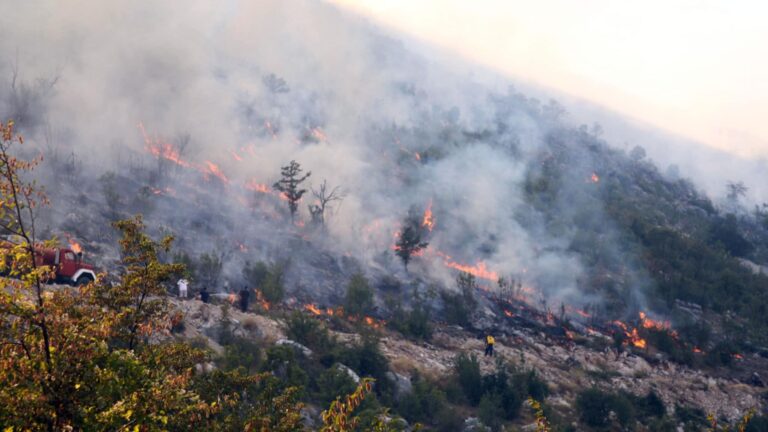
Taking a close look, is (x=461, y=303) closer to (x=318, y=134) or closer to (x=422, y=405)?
(x=422, y=405)

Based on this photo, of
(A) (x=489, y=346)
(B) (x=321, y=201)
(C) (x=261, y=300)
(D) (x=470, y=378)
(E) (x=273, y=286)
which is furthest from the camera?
(B) (x=321, y=201)

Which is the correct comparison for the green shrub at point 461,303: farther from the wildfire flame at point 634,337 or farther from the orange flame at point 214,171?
the orange flame at point 214,171

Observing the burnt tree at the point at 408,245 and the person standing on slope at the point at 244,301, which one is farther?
the burnt tree at the point at 408,245

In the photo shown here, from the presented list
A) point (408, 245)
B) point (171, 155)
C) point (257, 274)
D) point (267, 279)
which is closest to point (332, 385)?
point (267, 279)

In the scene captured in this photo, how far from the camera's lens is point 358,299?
26.4 m

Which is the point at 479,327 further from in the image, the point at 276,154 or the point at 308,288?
the point at 276,154

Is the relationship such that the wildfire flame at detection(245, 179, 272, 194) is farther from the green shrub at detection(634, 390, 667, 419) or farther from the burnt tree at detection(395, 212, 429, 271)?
the green shrub at detection(634, 390, 667, 419)

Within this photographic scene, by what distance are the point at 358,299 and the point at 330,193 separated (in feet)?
45.0

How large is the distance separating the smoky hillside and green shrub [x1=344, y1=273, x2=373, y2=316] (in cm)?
114

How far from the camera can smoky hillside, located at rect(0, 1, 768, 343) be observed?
30156mm

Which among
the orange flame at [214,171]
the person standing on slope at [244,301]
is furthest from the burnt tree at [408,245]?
the orange flame at [214,171]

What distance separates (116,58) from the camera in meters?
41.2

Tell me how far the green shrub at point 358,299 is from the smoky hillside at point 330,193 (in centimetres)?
114

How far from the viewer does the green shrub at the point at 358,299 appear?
85.0ft
